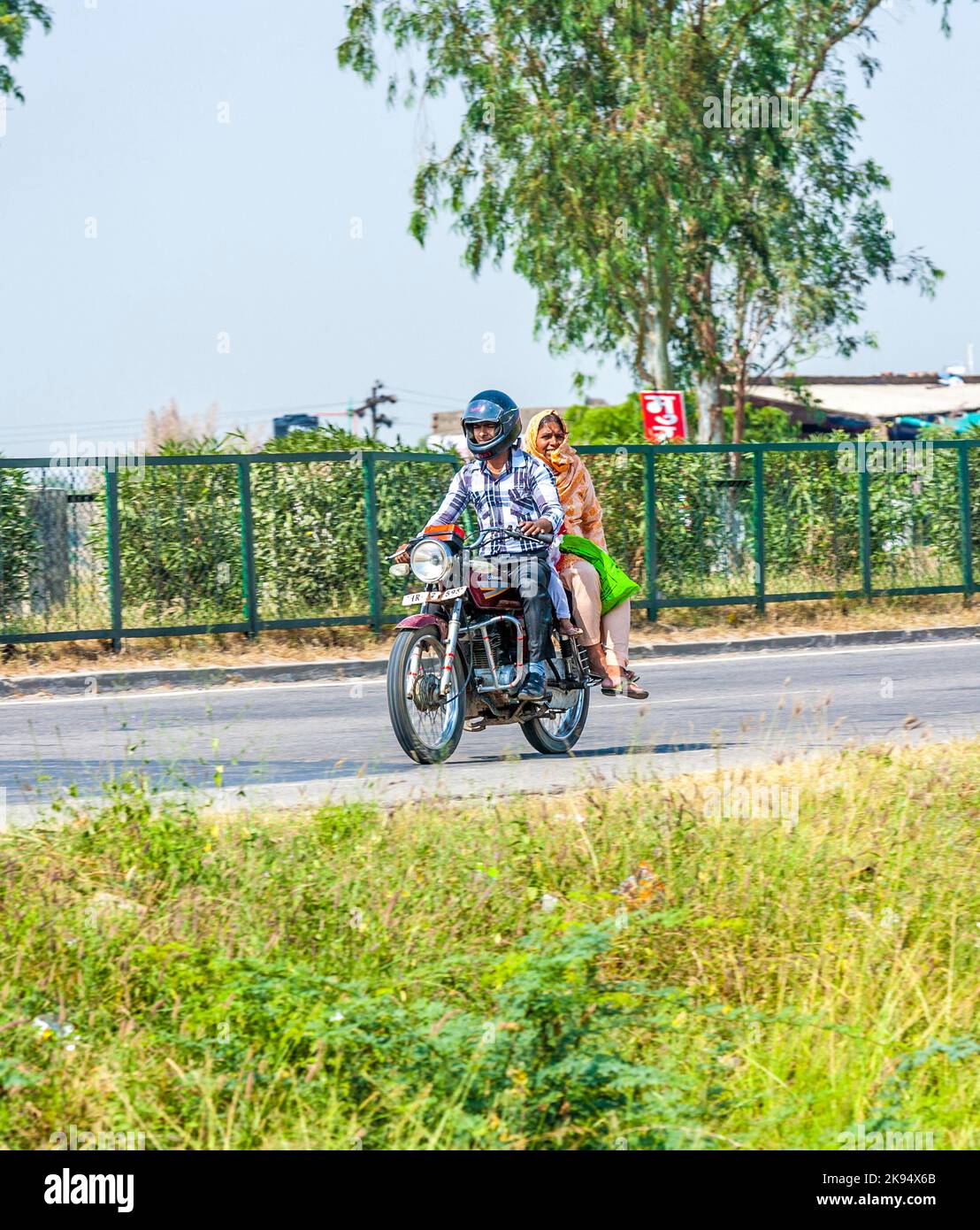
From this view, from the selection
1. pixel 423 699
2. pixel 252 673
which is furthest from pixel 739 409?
pixel 423 699

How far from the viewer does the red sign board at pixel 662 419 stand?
21812mm

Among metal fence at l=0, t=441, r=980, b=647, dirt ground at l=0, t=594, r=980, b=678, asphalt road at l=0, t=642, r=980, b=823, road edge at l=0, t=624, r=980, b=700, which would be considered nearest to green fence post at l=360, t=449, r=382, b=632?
metal fence at l=0, t=441, r=980, b=647

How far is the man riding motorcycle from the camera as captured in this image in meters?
8.68

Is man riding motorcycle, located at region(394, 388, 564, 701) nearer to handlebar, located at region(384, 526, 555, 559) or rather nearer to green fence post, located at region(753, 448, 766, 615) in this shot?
handlebar, located at region(384, 526, 555, 559)

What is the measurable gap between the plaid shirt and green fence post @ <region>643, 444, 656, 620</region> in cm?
929

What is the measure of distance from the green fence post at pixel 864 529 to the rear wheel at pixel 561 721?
10211 millimetres

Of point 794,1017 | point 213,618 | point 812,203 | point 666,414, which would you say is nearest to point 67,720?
point 213,618

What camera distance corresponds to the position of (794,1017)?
4312 mm

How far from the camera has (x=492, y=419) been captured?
28.4ft

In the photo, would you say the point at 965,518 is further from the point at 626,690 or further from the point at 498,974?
the point at 498,974

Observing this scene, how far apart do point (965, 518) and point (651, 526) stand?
4.16 m

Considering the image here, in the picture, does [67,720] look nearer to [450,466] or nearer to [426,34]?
[450,466]
